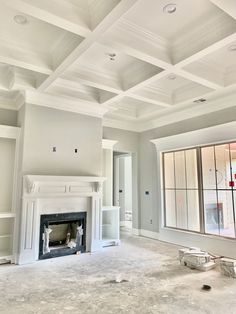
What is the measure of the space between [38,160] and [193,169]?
138 inches

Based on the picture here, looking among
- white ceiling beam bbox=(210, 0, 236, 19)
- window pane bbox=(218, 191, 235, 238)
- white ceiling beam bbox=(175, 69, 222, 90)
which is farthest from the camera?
window pane bbox=(218, 191, 235, 238)

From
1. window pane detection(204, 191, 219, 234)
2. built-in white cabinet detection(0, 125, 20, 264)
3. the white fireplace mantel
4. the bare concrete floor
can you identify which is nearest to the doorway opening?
the white fireplace mantel

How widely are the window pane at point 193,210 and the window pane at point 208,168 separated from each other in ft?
1.27

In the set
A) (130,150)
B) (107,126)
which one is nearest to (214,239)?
(130,150)

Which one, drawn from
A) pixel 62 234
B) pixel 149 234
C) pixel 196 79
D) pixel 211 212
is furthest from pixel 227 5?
pixel 149 234

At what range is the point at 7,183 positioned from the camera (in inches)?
193

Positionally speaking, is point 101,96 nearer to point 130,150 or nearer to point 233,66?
point 130,150

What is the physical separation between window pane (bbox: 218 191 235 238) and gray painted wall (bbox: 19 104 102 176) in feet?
8.99

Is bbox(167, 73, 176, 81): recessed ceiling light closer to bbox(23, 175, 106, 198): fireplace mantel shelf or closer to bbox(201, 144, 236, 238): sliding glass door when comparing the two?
bbox(201, 144, 236, 238): sliding glass door

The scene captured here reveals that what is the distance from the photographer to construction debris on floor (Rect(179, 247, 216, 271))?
13.1 feet

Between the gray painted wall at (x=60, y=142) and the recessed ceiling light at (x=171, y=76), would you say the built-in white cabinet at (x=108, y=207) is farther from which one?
the recessed ceiling light at (x=171, y=76)

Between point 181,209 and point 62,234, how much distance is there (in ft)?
9.50

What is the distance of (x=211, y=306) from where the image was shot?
8.98 ft

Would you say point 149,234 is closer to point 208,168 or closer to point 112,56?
point 208,168
